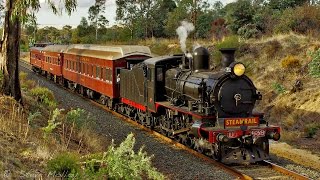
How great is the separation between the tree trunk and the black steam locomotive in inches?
198

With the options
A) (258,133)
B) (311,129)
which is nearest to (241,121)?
(258,133)

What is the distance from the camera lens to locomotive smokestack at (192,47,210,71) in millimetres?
13336

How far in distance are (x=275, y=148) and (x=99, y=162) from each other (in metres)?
7.35

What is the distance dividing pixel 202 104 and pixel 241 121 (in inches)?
46.8

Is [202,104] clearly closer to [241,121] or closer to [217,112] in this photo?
[217,112]

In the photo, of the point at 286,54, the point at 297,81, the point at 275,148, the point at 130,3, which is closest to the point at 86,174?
the point at 275,148

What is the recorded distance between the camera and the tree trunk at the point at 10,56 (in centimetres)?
1407

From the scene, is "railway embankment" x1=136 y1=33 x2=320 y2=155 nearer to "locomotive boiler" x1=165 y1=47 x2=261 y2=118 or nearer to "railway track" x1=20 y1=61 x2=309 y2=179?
"railway track" x1=20 y1=61 x2=309 y2=179

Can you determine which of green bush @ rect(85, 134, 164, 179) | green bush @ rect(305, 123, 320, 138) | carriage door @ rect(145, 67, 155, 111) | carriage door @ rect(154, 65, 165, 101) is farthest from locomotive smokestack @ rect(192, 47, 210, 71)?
green bush @ rect(85, 134, 164, 179)

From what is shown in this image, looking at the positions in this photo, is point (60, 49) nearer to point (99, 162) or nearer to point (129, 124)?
point (129, 124)

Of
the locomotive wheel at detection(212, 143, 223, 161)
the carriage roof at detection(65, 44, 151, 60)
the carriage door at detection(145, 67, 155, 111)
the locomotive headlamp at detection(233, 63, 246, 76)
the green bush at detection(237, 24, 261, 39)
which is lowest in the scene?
the locomotive wheel at detection(212, 143, 223, 161)

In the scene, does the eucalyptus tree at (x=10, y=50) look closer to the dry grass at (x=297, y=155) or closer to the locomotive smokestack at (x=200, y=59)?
the locomotive smokestack at (x=200, y=59)

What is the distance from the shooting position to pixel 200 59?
13445 millimetres

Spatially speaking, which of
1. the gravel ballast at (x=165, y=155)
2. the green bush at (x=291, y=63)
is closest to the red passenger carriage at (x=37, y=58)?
the gravel ballast at (x=165, y=155)
